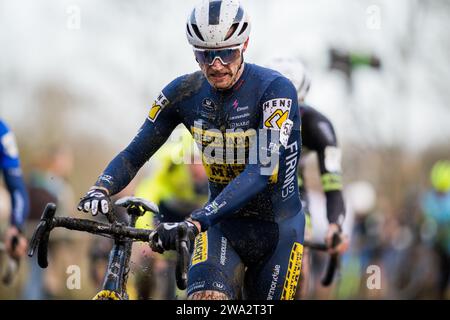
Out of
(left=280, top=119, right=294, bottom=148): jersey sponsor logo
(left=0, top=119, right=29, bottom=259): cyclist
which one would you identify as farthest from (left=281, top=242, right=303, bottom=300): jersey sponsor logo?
(left=0, top=119, right=29, bottom=259): cyclist

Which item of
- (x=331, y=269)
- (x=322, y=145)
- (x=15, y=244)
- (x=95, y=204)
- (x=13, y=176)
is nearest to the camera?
(x=95, y=204)

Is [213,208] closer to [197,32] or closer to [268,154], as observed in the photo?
[268,154]

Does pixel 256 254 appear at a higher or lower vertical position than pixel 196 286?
higher

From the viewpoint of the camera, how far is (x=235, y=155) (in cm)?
734

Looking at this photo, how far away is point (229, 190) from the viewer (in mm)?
6816

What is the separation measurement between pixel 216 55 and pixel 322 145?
3.19 meters

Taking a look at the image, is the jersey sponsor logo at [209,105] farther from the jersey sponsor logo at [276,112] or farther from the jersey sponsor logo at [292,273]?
the jersey sponsor logo at [292,273]

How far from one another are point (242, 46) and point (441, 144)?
3239cm

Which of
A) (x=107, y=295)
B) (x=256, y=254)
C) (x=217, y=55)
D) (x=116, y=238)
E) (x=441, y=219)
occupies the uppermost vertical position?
(x=217, y=55)

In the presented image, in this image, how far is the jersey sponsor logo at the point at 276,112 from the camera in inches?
278

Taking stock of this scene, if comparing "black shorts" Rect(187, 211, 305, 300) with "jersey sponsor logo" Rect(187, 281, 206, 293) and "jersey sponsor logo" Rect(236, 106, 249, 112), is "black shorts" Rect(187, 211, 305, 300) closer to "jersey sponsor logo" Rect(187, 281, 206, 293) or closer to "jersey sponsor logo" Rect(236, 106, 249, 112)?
"jersey sponsor logo" Rect(187, 281, 206, 293)

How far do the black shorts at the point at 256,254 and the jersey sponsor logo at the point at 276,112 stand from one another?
30.3 inches

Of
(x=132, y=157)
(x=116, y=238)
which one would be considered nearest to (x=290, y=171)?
(x=132, y=157)

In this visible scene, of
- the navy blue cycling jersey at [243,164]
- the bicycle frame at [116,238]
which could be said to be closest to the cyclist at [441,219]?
the navy blue cycling jersey at [243,164]
